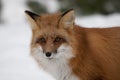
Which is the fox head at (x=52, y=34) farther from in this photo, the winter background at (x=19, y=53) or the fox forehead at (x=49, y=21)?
the winter background at (x=19, y=53)

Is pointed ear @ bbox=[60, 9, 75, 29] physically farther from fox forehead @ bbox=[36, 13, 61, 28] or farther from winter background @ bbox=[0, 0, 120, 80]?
winter background @ bbox=[0, 0, 120, 80]

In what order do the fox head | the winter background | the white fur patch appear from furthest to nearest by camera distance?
the winter background → the white fur patch → the fox head

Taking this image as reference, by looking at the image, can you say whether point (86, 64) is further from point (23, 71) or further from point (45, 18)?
point (23, 71)

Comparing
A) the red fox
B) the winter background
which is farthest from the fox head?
the winter background

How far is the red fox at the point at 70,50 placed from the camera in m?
8.28

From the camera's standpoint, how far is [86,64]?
332 inches

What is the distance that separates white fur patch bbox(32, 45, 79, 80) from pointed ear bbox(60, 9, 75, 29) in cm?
50

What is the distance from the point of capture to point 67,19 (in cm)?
Result: 848

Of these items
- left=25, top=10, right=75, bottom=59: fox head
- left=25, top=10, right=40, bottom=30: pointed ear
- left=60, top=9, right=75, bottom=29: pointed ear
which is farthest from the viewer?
left=25, top=10, right=40, bottom=30: pointed ear

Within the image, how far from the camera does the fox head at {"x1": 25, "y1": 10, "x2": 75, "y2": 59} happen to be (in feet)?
26.6

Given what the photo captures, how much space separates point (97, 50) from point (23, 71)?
4517 mm

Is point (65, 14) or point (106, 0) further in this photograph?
point (106, 0)

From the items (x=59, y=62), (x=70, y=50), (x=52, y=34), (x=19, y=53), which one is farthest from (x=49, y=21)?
(x=19, y=53)

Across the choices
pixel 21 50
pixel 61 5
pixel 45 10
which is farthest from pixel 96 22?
pixel 45 10
